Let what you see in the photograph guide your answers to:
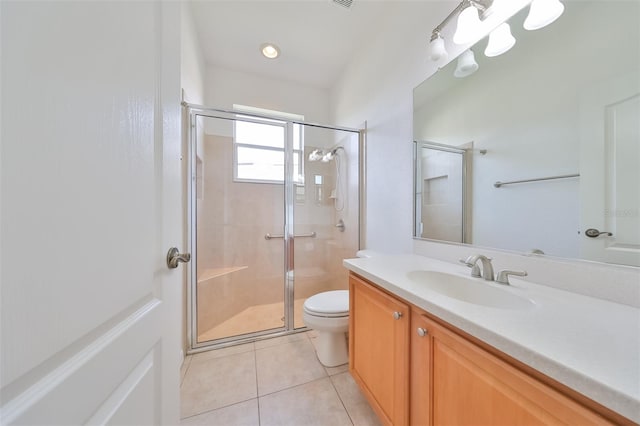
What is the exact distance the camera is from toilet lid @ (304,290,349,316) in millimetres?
1438

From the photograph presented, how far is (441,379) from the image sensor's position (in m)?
0.67

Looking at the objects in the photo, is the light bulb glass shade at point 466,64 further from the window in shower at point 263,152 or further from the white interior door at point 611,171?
the window in shower at point 263,152

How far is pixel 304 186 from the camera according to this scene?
234cm

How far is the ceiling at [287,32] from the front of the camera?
67.0 inches

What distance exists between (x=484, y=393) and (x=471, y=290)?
464 millimetres

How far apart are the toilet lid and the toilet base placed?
0.19 metres

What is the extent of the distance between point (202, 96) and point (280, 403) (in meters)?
2.61

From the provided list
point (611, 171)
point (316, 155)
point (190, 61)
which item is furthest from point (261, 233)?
point (611, 171)

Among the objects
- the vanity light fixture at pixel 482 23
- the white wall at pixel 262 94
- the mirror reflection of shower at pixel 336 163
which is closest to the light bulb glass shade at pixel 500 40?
the vanity light fixture at pixel 482 23

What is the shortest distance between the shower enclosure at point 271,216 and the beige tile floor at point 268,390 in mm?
345

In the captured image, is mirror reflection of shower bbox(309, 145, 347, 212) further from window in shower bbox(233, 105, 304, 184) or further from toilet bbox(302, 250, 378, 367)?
toilet bbox(302, 250, 378, 367)

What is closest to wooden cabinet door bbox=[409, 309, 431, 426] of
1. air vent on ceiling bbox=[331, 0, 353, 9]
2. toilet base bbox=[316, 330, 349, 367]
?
toilet base bbox=[316, 330, 349, 367]

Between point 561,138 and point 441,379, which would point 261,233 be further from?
point 561,138

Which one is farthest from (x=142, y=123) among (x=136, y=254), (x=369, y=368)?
(x=369, y=368)
